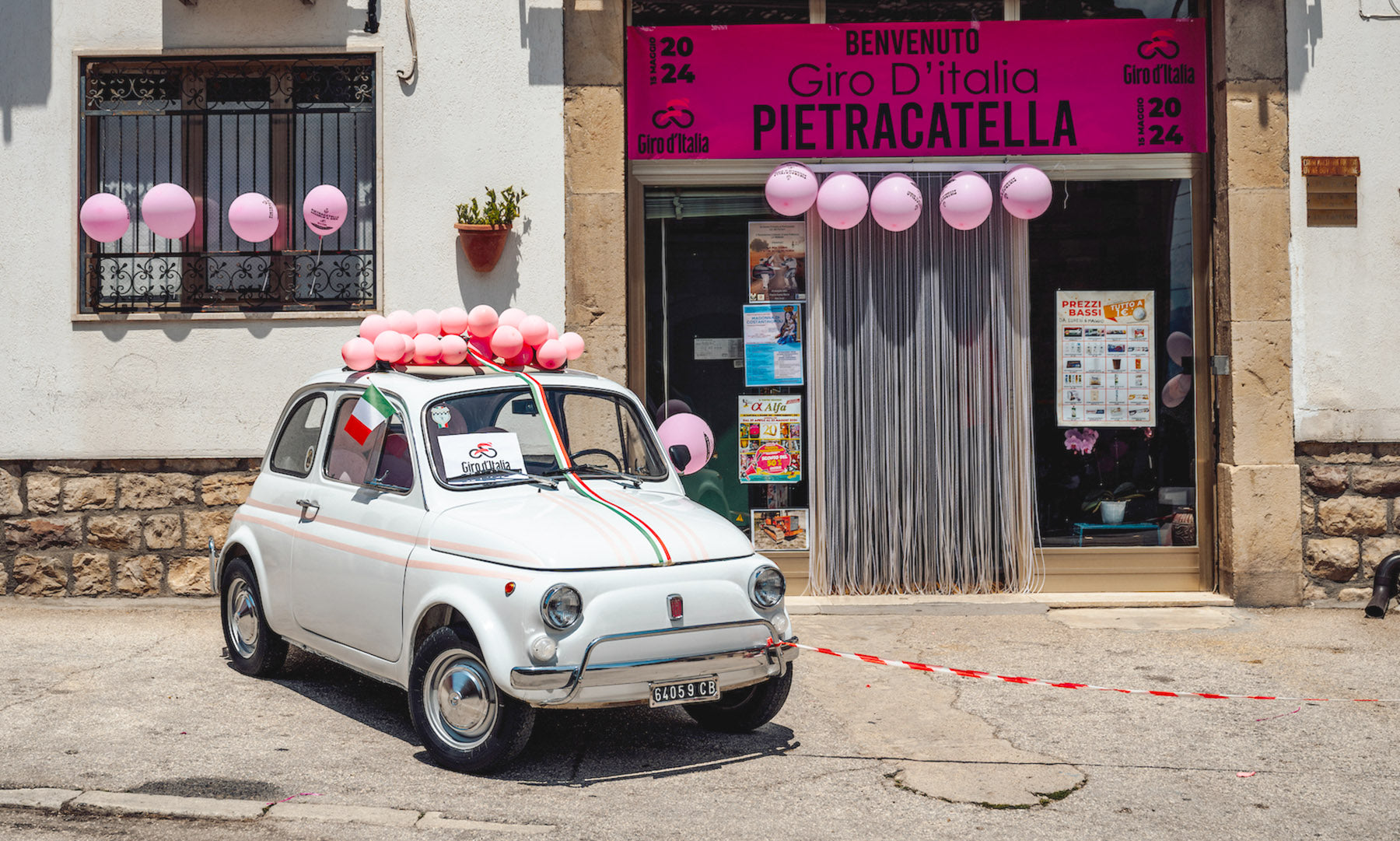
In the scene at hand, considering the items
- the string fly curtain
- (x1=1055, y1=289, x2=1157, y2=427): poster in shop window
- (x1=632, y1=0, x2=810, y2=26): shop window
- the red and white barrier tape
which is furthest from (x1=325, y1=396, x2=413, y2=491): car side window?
(x1=1055, y1=289, x2=1157, y2=427): poster in shop window

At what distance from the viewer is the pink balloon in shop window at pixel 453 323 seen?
7133 millimetres

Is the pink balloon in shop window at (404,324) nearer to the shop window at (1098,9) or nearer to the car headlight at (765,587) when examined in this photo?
the car headlight at (765,587)

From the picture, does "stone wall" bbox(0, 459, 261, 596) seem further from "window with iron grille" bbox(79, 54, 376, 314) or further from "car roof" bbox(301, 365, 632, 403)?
"car roof" bbox(301, 365, 632, 403)

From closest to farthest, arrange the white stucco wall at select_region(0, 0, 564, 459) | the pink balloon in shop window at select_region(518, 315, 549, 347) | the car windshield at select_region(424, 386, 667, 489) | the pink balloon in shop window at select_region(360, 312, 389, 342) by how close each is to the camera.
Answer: the car windshield at select_region(424, 386, 667, 489) < the pink balloon in shop window at select_region(518, 315, 549, 347) < the pink balloon in shop window at select_region(360, 312, 389, 342) < the white stucco wall at select_region(0, 0, 564, 459)

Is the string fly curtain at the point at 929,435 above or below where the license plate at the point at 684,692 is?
above

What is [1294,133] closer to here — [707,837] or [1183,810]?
[1183,810]

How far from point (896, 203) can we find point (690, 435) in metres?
2.16

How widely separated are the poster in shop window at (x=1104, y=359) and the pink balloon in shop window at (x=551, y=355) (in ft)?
14.0

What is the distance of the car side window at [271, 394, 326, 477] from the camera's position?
22.3 feet

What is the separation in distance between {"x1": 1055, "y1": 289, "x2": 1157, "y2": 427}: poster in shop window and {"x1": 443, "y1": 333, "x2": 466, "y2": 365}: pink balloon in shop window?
4.78m

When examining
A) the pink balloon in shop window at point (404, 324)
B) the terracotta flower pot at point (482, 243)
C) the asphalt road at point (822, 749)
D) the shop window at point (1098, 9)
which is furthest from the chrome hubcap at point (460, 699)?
the shop window at point (1098, 9)

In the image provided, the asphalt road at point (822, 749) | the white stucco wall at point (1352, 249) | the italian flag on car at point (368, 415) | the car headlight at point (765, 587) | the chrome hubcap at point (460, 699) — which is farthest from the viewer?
the white stucco wall at point (1352, 249)

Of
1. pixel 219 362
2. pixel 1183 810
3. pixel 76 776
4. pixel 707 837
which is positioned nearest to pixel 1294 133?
pixel 1183 810

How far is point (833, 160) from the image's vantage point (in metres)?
9.49
